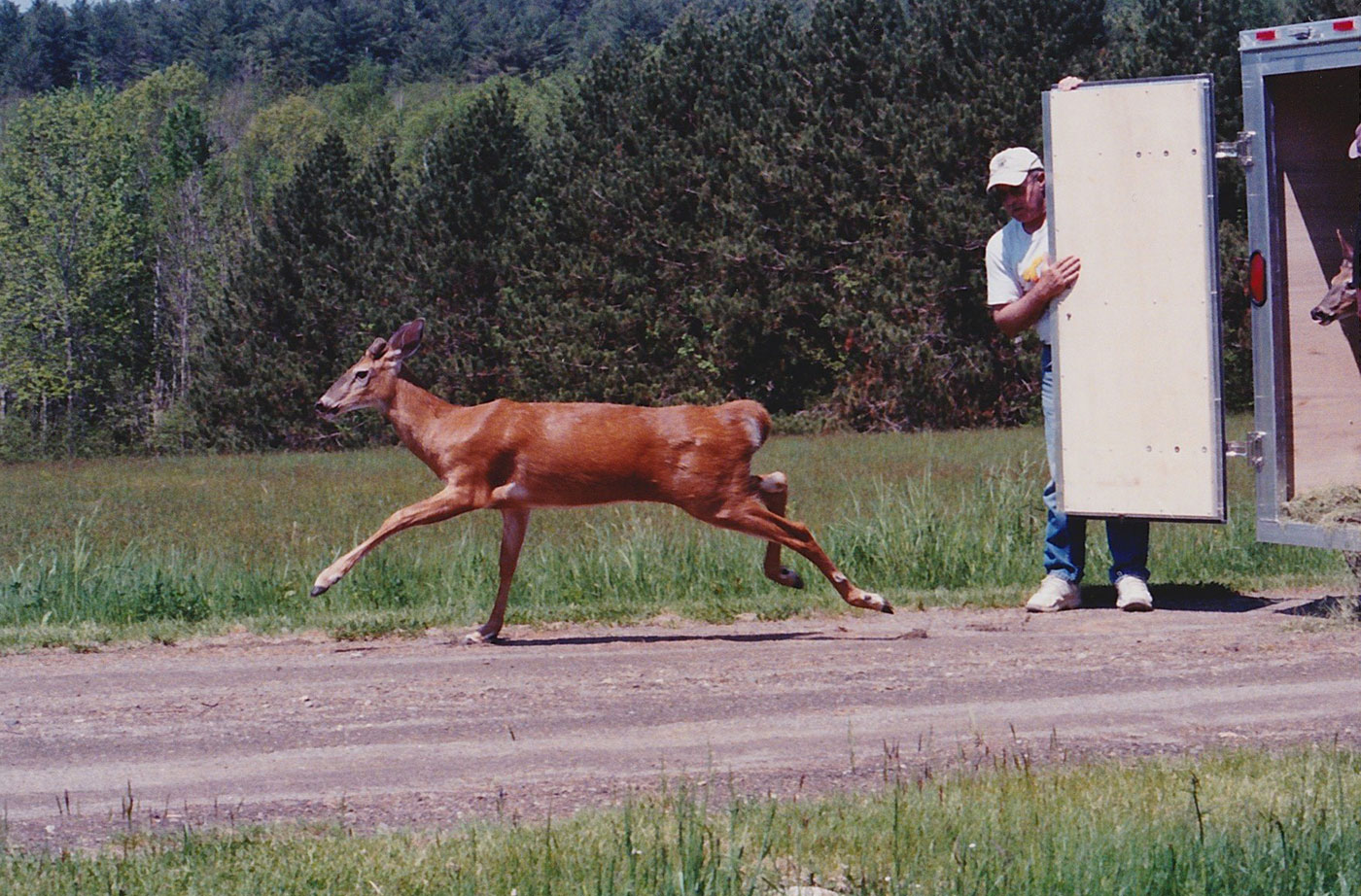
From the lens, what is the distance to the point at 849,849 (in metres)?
5.14

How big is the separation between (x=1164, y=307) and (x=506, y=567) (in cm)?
387

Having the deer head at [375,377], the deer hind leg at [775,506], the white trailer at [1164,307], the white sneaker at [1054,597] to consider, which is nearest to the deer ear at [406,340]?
the deer head at [375,377]

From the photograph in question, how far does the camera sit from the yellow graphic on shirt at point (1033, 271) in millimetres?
10366

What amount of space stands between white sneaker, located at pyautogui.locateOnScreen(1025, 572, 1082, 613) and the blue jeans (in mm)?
53

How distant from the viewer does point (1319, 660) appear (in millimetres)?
8406

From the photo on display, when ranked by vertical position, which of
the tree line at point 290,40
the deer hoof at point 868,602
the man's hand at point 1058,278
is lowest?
the deer hoof at point 868,602

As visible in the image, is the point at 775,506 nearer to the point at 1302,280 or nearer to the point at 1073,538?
the point at 1073,538

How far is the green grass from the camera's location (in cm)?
467

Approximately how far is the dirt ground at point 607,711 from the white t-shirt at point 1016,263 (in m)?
1.83

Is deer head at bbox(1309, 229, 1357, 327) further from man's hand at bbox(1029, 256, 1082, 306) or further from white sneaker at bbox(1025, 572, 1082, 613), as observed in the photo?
white sneaker at bbox(1025, 572, 1082, 613)

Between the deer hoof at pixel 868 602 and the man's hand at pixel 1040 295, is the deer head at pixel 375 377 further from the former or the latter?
the man's hand at pixel 1040 295

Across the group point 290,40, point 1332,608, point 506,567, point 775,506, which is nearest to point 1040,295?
point 775,506

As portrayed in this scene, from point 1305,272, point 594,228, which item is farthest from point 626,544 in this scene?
point 594,228

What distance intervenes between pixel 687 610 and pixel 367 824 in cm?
517
